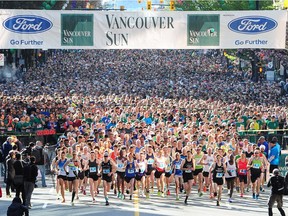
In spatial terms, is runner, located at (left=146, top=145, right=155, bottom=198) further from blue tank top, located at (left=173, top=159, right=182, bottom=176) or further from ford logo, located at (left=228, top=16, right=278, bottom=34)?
ford logo, located at (left=228, top=16, right=278, bottom=34)

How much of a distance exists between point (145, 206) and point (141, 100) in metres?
20.4

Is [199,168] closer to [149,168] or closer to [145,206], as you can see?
[149,168]

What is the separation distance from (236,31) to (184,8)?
214ft

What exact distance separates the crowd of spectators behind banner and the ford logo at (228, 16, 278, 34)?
135 inches

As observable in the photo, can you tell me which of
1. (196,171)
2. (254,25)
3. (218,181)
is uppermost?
(254,25)

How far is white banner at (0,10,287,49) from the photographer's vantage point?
110 feet

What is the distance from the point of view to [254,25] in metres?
33.6

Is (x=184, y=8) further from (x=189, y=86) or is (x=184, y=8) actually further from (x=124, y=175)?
(x=124, y=175)

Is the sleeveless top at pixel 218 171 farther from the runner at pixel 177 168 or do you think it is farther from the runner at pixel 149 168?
the runner at pixel 149 168

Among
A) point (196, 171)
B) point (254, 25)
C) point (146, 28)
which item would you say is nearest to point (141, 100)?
point (146, 28)

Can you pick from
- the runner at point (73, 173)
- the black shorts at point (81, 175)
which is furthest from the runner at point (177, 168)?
the runner at point (73, 173)

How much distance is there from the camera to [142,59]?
90.2 metres

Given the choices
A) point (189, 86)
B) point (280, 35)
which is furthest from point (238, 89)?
point (280, 35)

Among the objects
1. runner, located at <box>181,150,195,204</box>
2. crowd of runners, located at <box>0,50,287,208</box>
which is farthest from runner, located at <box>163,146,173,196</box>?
runner, located at <box>181,150,195,204</box>
